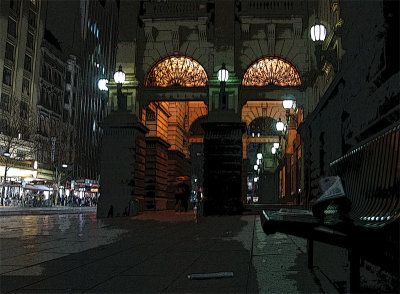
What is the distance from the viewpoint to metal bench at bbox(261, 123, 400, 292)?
244 cm

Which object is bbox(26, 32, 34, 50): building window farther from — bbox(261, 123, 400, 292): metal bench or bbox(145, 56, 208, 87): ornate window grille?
bbox(261, 123, 400, 292): metal bench

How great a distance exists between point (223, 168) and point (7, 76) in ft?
133

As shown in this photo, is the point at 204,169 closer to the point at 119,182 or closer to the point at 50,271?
the point at 119,182

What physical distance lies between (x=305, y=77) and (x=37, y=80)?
46.3m

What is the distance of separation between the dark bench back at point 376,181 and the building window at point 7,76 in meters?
53.1

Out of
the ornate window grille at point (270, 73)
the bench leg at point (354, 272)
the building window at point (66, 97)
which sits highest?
the building window at point (66, 97)

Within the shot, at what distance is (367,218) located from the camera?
3.14m

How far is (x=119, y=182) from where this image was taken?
67.1 feet

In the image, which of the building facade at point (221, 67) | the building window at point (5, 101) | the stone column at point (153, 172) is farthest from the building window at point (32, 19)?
the building facade at point (221, 67)

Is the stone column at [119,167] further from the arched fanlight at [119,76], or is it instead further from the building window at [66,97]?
the building window at [66,97]

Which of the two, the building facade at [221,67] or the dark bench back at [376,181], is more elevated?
the building facade at [221,67]

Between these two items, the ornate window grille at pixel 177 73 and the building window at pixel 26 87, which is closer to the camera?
the ornate window grille at pixel 177 73

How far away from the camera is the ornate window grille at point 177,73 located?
71.0 feet

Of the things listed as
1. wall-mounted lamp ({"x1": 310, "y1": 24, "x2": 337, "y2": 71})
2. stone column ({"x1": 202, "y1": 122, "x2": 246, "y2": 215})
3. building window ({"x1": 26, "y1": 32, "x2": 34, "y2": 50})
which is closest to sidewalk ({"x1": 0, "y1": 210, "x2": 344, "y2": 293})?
wall-mounted lamp ({"x1": 310, "y1": 24, "x2": 337, "y2": 71})
